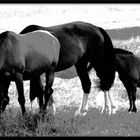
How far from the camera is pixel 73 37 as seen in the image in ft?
41.1

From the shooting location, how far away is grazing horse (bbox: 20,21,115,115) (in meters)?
12.0

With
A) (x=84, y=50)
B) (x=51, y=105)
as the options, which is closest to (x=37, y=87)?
(x=51, y=105)

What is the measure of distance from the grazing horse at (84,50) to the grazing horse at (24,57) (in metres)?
1.26

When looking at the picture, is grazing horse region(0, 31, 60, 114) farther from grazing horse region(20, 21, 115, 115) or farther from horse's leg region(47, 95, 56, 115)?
horse's leg region(47, 95, 56, 115)

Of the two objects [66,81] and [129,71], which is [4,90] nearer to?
[129,71]

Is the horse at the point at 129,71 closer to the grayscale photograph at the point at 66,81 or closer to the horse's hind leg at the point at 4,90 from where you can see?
the grayscale photograph at the point at 66,81

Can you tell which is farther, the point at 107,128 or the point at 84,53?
the point at 84,53

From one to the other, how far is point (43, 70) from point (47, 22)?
72.9 feet

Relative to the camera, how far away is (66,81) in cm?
1847

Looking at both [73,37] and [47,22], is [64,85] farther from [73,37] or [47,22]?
[47,22]

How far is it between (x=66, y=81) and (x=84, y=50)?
5778 mm

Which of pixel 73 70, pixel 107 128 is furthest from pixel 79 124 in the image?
pixel 73 70

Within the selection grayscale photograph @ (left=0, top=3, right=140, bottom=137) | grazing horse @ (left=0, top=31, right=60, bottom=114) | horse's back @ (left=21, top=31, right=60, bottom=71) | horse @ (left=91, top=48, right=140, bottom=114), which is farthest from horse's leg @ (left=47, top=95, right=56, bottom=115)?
horse @ (left=91, top=48, right=140, bottom=114)

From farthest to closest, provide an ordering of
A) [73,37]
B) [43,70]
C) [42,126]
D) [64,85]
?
[64,85] < [73,37] < [43,70] < [42,126]
